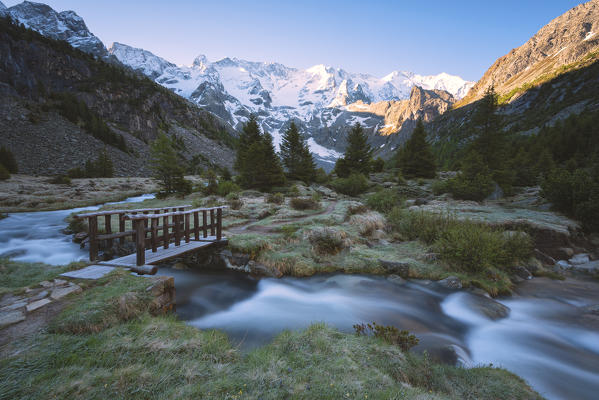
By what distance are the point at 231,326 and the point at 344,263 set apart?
4847 mm

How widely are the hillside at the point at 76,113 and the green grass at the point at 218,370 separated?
1739 inches

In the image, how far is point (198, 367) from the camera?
3145 mm

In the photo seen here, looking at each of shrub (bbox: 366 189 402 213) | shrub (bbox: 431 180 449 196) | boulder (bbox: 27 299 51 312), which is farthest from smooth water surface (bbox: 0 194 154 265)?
shrub (bbox: 431 180 449 196)

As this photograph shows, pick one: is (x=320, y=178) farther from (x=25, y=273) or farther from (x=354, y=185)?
(x=25, y=273)

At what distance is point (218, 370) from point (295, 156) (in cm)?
2867

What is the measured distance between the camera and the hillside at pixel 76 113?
40625mm

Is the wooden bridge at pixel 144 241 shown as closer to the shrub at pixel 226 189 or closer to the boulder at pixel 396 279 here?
the boulder at pixel 396 279

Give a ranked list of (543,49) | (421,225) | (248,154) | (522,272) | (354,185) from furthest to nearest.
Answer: (543,49)
(354,185)
(248,154)
(421,225)
(522,272)

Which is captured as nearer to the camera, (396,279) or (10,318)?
(10,318)

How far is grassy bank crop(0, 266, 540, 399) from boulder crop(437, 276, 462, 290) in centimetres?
390

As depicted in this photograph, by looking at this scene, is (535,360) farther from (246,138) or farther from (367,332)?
(246,138)

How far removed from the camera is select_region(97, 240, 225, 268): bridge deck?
685 centimetres

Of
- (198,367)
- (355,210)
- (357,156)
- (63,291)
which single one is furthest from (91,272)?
(357,156)

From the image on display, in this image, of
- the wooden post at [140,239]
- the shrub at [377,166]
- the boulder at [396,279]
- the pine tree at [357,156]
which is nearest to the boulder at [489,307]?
the boulder at [396,279]
